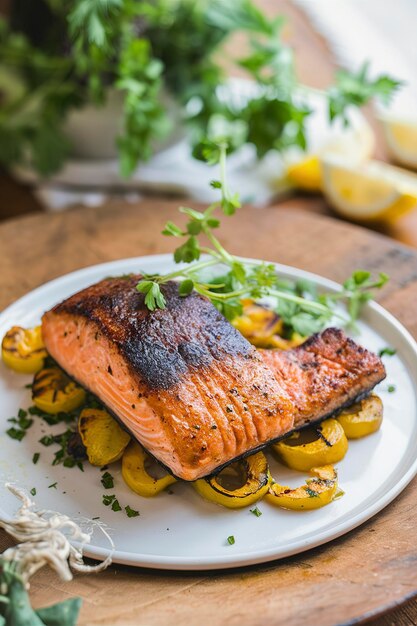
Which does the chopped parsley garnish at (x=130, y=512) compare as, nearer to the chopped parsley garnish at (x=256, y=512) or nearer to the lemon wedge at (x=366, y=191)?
the chopped parsley garnish at (x=256, y=512)

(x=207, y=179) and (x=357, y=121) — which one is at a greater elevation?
(x=357, y=121)

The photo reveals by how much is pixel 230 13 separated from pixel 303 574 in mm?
3428

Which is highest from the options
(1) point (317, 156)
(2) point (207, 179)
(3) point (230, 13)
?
(3) point (230, 13)

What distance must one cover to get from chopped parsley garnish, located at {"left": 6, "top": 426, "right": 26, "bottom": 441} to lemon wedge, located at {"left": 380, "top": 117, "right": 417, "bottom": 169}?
3363 millimetres

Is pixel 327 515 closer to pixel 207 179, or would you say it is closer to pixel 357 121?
pixel 207 179

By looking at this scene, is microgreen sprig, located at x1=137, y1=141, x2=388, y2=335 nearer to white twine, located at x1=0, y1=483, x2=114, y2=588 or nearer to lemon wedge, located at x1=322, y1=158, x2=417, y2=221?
white twine, located at x1=0, y1=483, x2=114, y2=588

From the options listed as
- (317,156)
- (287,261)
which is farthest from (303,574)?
(317,156)

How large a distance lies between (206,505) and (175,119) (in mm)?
3008

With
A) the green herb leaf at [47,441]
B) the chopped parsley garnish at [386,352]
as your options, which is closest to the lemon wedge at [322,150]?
the chopped parsley garnish at [386,352]

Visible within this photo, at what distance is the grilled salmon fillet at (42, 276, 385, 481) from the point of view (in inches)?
99.7

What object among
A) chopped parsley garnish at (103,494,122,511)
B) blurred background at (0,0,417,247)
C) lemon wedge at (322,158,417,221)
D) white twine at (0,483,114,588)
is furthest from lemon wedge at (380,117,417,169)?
white twine at (0,483,114,588)

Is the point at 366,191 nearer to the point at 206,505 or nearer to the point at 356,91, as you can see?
the point at 356,91

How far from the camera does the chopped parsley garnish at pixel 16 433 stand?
287 cm

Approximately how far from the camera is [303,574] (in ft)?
7.74
